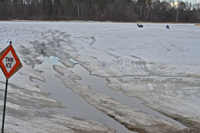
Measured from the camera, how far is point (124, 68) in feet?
41.6

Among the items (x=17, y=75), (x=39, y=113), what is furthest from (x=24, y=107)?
(x=17, y=75)

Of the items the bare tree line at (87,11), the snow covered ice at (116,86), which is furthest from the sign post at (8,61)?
the bare tree line at (87,11)

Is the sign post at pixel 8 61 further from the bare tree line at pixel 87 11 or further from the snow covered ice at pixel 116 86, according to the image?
the bare tree line at pixel 87 11

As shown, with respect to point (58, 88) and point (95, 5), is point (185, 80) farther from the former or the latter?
point (95, 5)

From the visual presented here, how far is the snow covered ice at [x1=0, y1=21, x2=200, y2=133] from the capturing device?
6.00 m

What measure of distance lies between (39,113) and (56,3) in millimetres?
80371

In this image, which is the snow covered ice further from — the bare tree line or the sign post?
the bare tree line

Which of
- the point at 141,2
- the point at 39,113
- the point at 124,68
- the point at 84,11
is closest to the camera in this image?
the point at 39,113

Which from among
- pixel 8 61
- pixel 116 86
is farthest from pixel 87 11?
pixel 8 61

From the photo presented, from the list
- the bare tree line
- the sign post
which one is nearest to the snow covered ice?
the sign post

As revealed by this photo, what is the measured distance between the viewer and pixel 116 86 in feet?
31.5

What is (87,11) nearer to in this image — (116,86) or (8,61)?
(116,86)

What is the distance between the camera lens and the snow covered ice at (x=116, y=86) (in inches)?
236

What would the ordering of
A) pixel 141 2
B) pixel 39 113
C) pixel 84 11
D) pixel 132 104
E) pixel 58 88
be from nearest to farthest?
pixel 39 113 → pixel 132 104 → pixel 58 88 → pixel 84 11 → pixel 141 2
